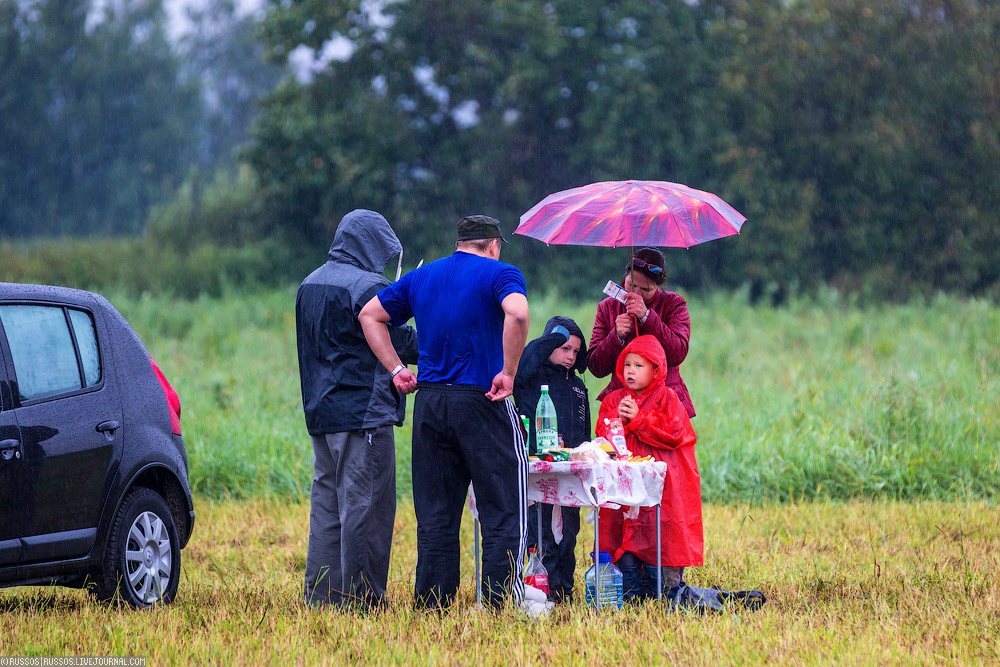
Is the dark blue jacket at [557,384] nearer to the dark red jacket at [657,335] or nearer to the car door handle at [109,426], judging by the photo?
the dark red jacket at [657,335]

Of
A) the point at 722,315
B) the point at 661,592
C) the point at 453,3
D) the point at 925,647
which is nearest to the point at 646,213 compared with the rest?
the point at 661,592

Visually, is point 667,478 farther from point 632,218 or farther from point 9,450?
point 9,450

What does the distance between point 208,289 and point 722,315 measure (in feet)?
52.6

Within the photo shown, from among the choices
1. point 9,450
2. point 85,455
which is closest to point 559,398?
point 85,455

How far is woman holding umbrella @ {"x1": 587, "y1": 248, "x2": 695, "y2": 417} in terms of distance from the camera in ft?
19.9

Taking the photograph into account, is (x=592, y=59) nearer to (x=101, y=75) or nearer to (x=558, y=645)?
(x=558, y=645)

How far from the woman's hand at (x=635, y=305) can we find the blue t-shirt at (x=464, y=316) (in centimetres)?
78

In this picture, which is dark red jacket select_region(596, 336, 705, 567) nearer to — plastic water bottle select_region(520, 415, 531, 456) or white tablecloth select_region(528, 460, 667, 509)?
white tablecloth select_region(528, 460, 667, 509)

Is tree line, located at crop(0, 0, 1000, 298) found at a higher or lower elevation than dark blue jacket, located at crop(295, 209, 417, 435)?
higher

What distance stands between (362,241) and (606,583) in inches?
90.0

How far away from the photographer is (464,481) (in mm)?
5613

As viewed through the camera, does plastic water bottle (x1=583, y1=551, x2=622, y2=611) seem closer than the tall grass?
Yes

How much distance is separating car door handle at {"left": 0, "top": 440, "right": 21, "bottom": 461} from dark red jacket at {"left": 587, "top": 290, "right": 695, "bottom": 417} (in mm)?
3019

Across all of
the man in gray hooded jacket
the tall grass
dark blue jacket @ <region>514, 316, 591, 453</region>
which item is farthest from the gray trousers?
the tall grass
